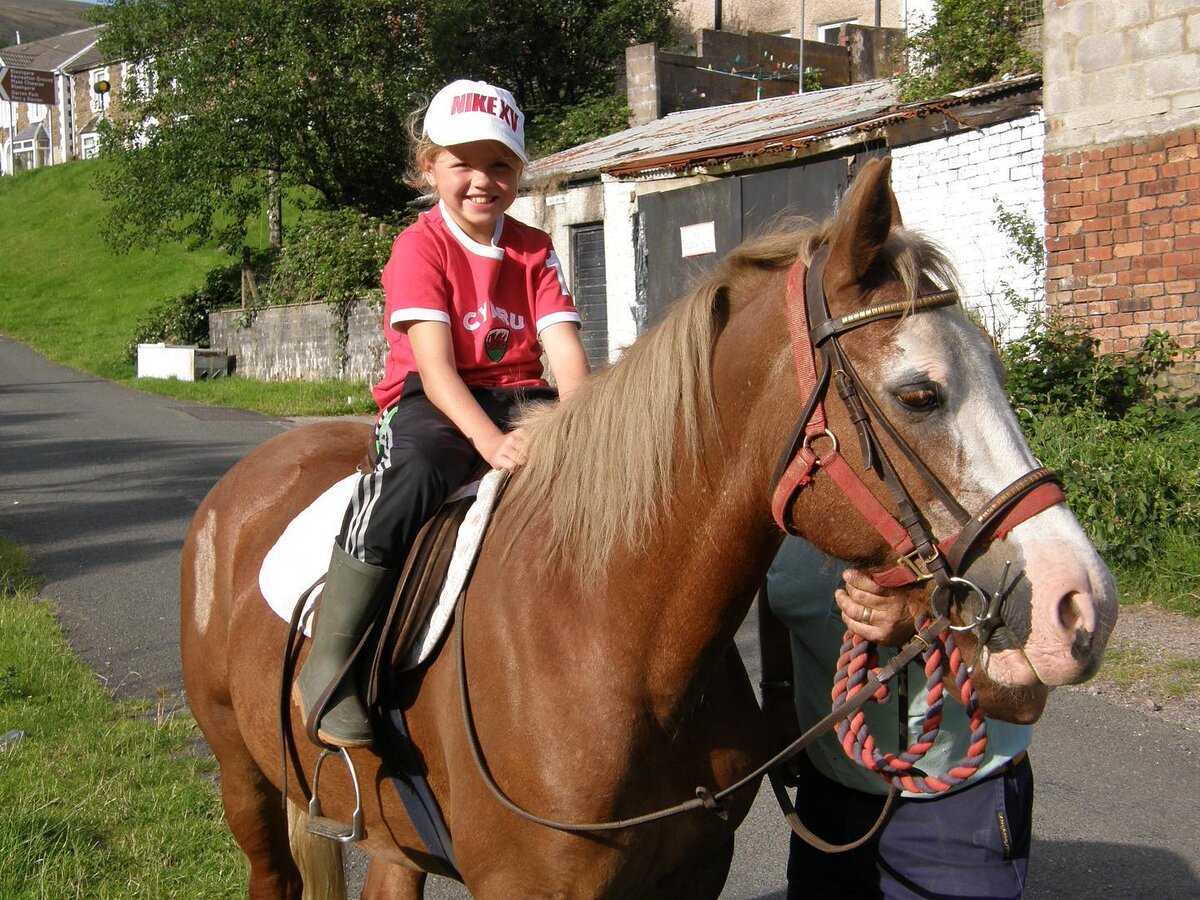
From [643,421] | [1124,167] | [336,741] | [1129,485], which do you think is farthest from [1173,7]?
[336,741]

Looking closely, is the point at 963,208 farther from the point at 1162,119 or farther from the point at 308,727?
the point at 308,727

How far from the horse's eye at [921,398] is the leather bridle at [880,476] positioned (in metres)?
0.05

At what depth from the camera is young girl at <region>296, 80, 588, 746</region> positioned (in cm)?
253

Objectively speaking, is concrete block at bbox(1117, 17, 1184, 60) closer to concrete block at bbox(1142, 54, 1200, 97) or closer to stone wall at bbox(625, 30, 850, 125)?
concrete block at bbox(1142, 54, 1200, 97)

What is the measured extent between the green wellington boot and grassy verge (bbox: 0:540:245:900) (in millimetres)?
1584

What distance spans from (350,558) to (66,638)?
4780mm

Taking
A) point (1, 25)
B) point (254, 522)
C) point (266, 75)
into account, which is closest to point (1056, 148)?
point (254, 522)

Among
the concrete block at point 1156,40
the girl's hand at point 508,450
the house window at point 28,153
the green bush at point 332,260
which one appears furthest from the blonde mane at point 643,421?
the house window at point 28,153

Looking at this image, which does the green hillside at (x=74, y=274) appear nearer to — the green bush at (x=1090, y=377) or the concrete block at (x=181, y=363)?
the concrete block at (x=181, y=363)

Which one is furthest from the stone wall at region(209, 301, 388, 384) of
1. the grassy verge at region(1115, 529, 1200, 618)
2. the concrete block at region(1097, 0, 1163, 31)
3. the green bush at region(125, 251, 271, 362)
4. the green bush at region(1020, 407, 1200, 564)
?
the grassy verge at region(1115, 529, 1200, 618)

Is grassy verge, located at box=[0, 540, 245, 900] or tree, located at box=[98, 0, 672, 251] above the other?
tree, located at box=[98, 0, 672, 251]

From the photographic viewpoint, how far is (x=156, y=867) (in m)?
3.76

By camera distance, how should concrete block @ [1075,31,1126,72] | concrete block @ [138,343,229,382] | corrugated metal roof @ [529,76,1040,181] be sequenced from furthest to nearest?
1. concrete block @ [138,343,229,382]
2. corrugated metal roof @ [529,76,1040,181]
3. concrete block @ [1075,31,1126,72]

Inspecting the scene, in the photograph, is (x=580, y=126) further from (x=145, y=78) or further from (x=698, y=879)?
(x=698, y=879)
